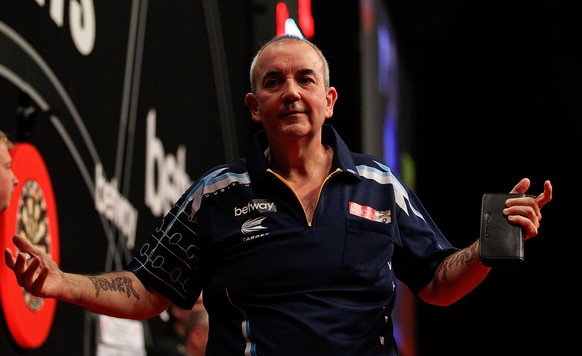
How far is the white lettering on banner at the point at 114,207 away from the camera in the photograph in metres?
4.20

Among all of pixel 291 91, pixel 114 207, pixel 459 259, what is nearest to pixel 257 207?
pixel 291 91

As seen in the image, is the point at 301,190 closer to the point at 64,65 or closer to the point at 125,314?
the point at 125,314

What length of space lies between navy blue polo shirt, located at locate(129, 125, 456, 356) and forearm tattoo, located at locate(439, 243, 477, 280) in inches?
1.5

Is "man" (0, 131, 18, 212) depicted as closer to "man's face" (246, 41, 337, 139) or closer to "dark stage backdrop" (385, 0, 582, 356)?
"man's face" (246, 41, 337, 139)

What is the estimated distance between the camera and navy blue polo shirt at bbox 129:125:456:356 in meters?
2.43

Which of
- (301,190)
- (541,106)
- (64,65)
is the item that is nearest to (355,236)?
(301,190)

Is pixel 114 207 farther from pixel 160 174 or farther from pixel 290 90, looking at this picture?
pixel 290 90

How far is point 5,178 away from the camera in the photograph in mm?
3084

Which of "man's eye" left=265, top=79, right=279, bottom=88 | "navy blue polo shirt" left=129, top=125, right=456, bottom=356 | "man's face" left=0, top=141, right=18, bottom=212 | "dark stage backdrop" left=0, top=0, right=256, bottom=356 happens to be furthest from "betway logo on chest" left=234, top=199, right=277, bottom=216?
"dark stage backdrop" left=0, top=0, right=256, bottom=356

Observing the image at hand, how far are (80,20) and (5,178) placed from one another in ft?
3.66

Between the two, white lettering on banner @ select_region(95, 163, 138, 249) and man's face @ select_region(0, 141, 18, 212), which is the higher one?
man's face @ select_region(0, 141, 18, 212)

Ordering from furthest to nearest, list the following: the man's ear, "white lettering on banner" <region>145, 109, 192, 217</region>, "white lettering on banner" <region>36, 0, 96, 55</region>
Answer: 1. "white lettering on banner" <region>145, 109, 192, 217</region>
2. "white lettering on banner" <region>36, 0, 96, 55</region>
3. the man's ear

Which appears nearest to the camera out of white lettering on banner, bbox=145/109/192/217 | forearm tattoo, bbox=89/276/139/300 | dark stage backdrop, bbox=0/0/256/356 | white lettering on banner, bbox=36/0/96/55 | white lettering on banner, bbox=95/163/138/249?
forearm tattoo, bbox=89/276/139/300

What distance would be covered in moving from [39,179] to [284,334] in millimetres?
1494
